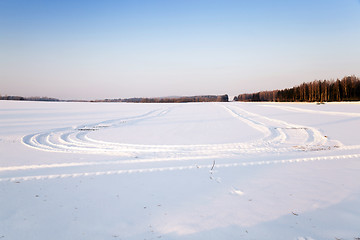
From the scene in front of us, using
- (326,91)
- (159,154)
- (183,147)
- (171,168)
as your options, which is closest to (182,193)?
(171,168)

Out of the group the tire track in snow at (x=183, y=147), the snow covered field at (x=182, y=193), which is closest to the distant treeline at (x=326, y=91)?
the tire track in snow at (x=183, y=147)

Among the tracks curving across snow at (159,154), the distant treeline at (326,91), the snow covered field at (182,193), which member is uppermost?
the distant treeline at (326,91)

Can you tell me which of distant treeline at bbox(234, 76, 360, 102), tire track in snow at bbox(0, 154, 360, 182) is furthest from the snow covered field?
distant treeline at bbox(234, 76, 360, 102)

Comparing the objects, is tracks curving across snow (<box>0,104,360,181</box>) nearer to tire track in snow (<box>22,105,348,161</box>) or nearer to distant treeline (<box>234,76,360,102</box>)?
tire track in snow (<box>22,105,348,161</box>)

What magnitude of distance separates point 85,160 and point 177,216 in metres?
3.55

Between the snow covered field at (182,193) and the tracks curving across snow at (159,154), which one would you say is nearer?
the snow covered field at (182,193)

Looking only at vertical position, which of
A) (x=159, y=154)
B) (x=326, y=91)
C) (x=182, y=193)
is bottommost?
(x=182, y=193)

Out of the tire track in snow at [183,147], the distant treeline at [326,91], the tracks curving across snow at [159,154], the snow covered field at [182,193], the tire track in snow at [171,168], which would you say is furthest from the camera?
the distant treeline at [326,91]

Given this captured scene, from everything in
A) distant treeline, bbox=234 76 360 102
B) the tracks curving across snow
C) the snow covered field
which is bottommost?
the snow covered field

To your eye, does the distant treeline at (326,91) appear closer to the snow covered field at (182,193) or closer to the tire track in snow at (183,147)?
the tire track in snow at (183,147)

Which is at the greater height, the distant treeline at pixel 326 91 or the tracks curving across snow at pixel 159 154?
the distant treeline at pixel 326 91

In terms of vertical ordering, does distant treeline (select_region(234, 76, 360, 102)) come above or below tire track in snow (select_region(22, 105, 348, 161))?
above

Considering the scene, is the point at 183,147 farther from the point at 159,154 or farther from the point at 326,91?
the point at 326,91

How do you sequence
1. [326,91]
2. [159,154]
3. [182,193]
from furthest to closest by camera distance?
[326,91] < [159,154] < [182,193]
